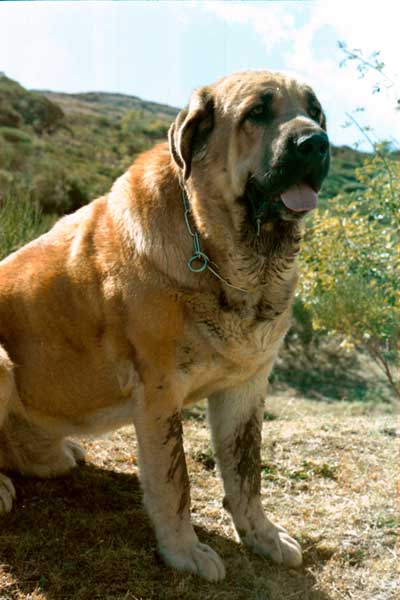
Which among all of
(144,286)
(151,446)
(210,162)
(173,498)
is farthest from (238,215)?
(173,498)

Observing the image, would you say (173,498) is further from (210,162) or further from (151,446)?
(210,162)

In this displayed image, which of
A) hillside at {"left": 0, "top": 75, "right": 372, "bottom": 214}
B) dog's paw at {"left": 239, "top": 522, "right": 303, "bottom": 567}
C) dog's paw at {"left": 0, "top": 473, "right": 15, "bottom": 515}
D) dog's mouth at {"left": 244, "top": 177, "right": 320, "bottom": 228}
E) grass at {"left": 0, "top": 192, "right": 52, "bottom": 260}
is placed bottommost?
hillside at {"left": 0, "top": 75, "right": 372, "bottom": 214}

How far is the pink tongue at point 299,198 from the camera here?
2.65 meters

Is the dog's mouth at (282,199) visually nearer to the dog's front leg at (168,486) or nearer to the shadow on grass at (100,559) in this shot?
the dog's front leg at (168,486)

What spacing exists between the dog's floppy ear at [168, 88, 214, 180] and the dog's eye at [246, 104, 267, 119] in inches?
6.9

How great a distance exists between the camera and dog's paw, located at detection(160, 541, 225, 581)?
282 centimetres

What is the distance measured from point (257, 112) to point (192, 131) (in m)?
0.27

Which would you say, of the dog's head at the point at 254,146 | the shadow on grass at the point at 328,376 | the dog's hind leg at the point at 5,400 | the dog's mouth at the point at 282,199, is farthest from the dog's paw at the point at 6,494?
the shadow on grass at the point at 328,376

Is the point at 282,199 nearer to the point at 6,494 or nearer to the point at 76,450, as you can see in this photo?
the point at 6,494

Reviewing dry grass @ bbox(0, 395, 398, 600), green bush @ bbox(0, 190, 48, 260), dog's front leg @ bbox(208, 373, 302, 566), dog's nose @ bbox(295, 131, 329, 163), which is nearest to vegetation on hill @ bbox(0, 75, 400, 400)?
green bush @ bbox(0, 190, 48, 260)

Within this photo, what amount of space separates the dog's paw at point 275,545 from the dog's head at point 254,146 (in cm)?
142

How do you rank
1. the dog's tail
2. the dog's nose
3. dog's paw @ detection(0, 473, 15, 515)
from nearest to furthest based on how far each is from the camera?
the dog's nose, the dog's tail, dog's paw @ detection(0, 473, 15, 515)

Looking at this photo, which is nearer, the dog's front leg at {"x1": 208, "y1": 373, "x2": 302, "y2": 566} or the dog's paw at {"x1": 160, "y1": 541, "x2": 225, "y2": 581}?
the dog's paw at {"x1": 160, "y1": 541, "x2": 225, "y2": 581}

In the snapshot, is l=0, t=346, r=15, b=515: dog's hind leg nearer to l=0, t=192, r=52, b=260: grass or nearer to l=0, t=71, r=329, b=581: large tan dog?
l=0, t=71, r=329, b=581: large tan dog
